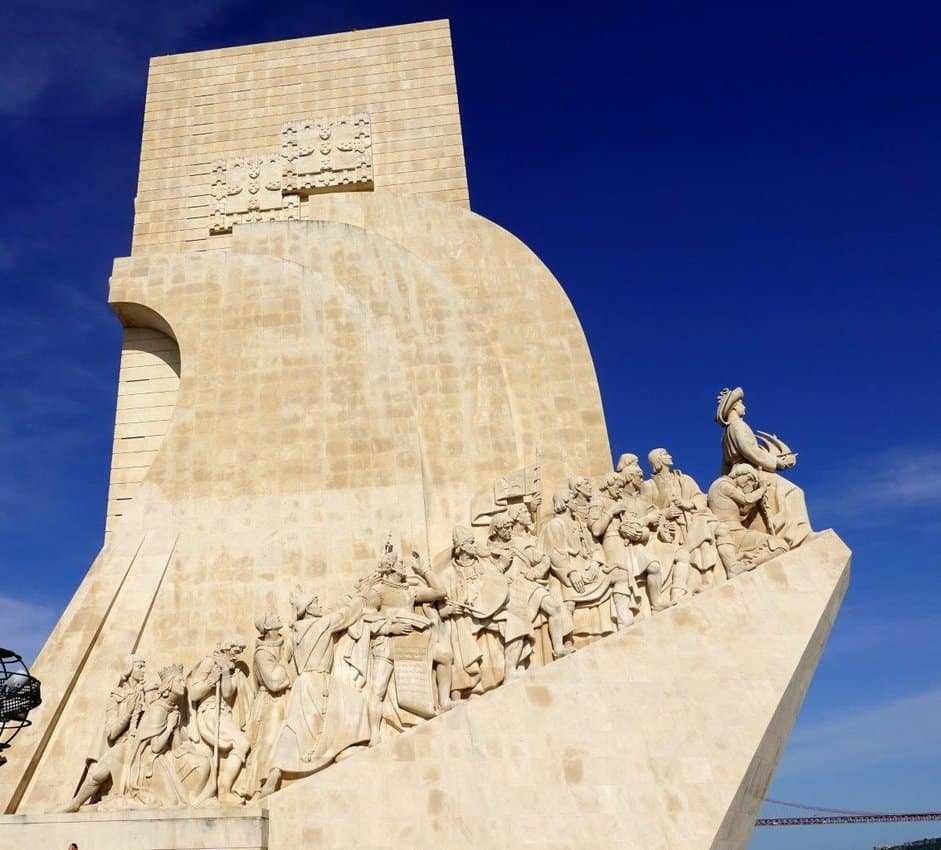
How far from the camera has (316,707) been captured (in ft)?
22.9

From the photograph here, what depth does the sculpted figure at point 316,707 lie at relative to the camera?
6.70m

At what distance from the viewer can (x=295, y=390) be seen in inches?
397

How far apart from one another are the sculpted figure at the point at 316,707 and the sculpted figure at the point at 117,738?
134cm

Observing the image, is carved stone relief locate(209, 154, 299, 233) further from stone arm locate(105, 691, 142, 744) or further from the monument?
stone arm locate(105, 691, 142, 744)

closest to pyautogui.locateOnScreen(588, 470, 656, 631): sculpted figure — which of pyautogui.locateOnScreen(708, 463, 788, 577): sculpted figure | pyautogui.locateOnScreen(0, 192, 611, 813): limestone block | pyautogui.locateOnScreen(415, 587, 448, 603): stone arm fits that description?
pyautogui.locateOnScreen(708, 463, 788, 577): sculpted figure

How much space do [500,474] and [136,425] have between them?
15.7ft

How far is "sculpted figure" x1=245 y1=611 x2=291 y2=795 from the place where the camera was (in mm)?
7035

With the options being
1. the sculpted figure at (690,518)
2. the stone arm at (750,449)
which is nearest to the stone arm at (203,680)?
the sculpted figure at (690,518)

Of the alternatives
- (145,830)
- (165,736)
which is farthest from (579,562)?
(145,830)

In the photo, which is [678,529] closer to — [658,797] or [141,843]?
[658,797]

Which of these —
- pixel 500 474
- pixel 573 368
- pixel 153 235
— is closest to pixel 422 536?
pixel 500 474

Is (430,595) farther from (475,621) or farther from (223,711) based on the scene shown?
(223,711)

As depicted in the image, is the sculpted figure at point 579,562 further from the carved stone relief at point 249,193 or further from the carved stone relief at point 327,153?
the carved stone relief at point 249,193

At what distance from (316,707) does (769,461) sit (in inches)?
185
